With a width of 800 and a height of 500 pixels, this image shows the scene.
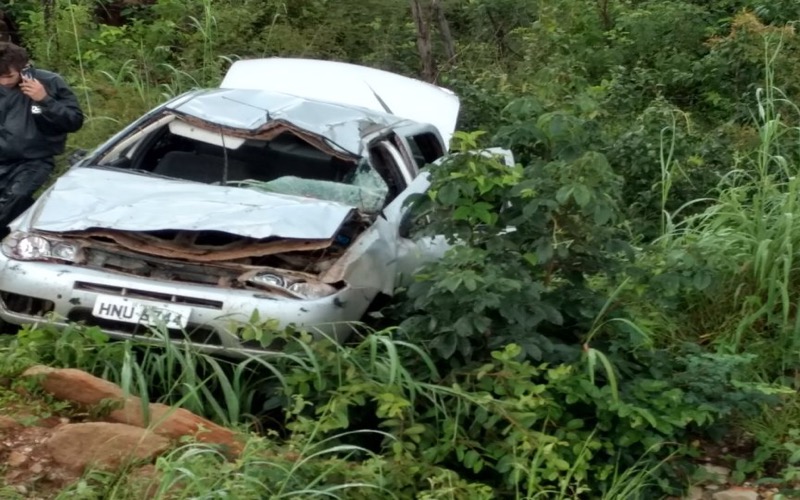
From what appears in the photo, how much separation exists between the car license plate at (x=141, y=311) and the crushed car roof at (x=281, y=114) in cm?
140

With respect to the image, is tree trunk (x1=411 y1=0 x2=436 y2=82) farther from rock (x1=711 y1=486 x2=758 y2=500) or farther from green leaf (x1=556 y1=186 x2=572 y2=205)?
rock (x1=711 y1=486 x2=758 y2=500)

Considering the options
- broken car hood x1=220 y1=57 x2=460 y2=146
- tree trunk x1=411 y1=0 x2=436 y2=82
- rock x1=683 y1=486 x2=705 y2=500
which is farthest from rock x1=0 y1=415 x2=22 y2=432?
tree trunk x1=411 y1=0 x2=436 y2=82

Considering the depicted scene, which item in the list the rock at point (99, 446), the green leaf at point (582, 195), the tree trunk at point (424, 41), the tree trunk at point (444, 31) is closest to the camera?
the rock at point (99, 446)

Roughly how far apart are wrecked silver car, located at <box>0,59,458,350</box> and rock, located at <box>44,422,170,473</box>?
2.37 ft

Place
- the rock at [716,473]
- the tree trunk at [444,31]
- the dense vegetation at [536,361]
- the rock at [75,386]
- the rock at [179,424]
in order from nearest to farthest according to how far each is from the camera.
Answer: the rock at [179,424]
the dense vegetation at [536,361]
the rock at [75,386]
the rock at [716,473]
the tree trunk at [444,31]

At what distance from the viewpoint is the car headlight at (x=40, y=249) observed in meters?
5.21

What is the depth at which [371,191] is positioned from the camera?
5961 mm

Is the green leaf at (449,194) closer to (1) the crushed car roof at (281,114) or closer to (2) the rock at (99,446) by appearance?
(1) the crushed car roof at (281,114)

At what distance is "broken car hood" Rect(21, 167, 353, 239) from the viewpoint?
5145 millimetres

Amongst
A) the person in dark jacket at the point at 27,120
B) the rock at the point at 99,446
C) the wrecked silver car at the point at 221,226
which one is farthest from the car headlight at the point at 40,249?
the person in dark jacket at the point at 27,120

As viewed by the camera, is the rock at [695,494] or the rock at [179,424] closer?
the rock at [179,424]

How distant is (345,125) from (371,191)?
54cm

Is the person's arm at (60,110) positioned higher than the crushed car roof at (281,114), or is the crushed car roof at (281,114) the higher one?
the crushed car roof at (281,114)

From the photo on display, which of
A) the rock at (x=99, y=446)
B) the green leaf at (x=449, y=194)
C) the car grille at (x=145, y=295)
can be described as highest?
the green leaf at (x=449, y=194)
